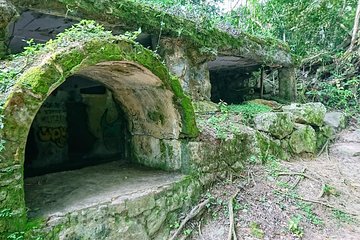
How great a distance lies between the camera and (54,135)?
5.91 metres

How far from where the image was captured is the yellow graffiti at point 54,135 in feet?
18.8

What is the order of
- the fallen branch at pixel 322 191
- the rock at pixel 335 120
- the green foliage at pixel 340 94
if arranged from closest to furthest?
the fallen branch at pixel 322 191 → the rock at pixel 335 120 → the green foliage at pixel 340 94

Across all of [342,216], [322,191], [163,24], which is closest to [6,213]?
[163,24]

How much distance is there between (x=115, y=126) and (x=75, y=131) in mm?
795

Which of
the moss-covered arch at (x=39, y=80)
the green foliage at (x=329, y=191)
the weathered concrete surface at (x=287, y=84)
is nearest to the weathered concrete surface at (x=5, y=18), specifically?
the moss-covered arch at (x=39, y=80)

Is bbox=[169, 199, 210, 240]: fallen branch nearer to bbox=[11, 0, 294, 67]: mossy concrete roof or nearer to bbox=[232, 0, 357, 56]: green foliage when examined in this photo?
bbox=[11, 0, 294, 67]: mossy concrete roof

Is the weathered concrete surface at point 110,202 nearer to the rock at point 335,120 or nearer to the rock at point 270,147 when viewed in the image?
the rock at point 270,147

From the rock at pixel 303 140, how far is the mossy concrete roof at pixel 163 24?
2299 mm

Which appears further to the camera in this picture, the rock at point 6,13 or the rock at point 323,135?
the rock at point 323,135

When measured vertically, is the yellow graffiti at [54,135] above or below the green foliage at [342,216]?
above

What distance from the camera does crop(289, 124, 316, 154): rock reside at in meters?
6.94

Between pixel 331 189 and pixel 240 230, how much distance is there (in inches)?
86.1

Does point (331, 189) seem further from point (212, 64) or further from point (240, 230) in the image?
point (212, 64)

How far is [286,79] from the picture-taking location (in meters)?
9.79
